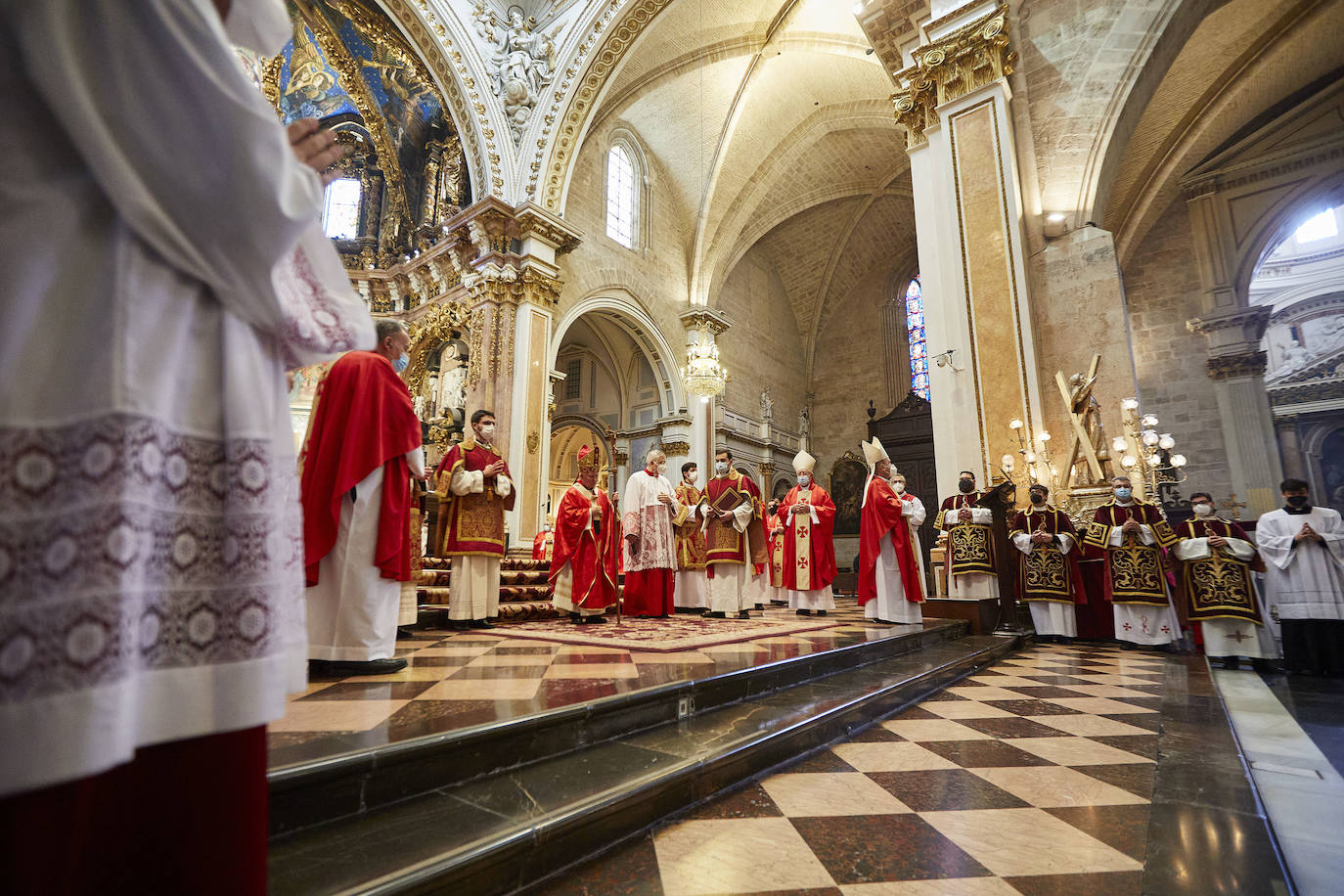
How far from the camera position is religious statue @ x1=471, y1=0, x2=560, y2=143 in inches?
458

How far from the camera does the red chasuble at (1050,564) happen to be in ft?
22.0

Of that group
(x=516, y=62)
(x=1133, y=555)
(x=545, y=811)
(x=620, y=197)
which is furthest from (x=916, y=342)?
(x=545, y=811)

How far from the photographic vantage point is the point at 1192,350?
44.1 feet

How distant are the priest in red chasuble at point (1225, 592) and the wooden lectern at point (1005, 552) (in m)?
1.56

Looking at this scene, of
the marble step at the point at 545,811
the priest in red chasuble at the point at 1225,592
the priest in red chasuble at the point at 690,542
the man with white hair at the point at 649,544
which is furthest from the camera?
the priest in red chasuble at the point at 690,542

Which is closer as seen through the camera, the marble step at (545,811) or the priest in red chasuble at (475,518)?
the marble step at (545,811)

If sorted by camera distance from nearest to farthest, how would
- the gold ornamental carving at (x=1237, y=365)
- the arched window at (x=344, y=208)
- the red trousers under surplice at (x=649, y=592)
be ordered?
the red trousers under surplice at (x=649, y=592), the gold ornamental carving at (x=1237, y=365), the arched window at (x=344, y=208)

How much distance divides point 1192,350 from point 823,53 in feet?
34.0

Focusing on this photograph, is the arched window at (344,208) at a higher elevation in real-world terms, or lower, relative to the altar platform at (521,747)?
higher

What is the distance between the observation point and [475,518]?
532 centimetres

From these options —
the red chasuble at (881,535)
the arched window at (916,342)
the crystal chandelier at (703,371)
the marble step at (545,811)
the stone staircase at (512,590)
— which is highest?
the arched window at (916,342)

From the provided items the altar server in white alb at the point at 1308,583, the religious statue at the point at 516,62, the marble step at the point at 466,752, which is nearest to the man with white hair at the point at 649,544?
the marble step at the point at 466,752

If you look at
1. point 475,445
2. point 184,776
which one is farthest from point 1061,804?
point 475,445

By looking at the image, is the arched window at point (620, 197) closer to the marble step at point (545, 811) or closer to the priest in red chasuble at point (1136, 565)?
the priest in red chasuble at point (1136, 565)
